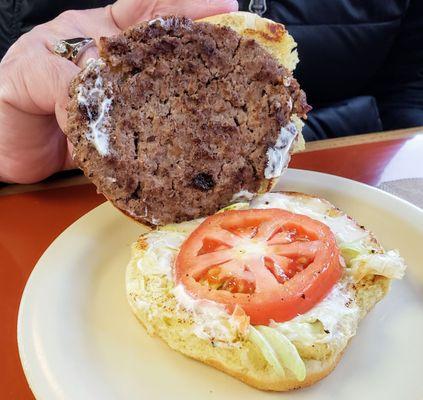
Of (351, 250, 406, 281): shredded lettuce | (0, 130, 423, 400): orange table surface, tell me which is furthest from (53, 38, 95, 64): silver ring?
(351, 250, 406, 281): shredded lettuce

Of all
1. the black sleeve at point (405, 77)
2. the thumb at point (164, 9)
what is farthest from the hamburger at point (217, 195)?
the black sleeve at point (405, 77)

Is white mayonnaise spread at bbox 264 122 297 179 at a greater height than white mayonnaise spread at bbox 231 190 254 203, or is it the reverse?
white mayonnaise spread at bbox 264 122 297 179

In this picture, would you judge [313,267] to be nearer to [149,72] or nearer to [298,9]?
[149,72]

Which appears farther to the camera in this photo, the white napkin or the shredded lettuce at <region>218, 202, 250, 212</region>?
the white napkin

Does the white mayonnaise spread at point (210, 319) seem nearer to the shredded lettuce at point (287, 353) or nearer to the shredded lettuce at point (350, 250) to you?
the shredded lettuce at point (287, 353)

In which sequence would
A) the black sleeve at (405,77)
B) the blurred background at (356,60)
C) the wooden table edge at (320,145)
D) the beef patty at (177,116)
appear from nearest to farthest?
the beef patty at (177,116), the wooden table edge at (320,145), the blurred background at (356,60), the black sleeve at (405,77)

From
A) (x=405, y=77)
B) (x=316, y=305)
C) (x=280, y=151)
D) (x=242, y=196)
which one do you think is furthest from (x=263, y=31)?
(x=405, y=77)

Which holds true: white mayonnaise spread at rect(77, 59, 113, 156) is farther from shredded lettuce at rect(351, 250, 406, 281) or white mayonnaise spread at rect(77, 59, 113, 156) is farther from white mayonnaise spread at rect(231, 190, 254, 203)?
shredded lettuce at rect(351, 250, 406, 281)
